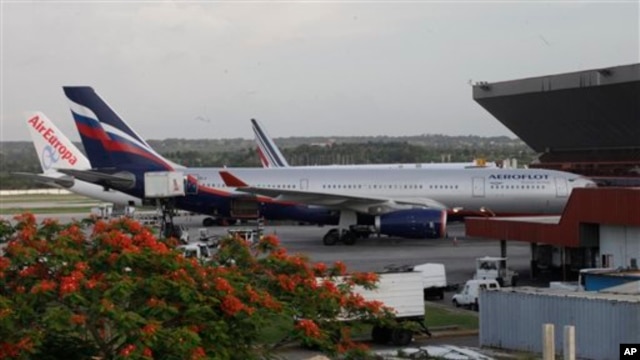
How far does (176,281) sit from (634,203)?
67.0 ft

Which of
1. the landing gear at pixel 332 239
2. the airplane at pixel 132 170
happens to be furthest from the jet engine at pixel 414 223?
the airplane at pixel 132 170

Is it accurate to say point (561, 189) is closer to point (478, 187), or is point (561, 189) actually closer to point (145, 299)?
point (478, 187)

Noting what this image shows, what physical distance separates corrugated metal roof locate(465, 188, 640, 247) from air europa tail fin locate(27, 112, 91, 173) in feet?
130

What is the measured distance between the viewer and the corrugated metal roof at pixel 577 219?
1398 inches

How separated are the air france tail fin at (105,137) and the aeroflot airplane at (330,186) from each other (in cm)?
5

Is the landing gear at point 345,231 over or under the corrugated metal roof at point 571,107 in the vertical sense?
under

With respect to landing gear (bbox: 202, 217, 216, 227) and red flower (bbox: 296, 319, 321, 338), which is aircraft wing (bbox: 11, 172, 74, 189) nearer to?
landing gear (bbox: 202, 217, 216, 227)

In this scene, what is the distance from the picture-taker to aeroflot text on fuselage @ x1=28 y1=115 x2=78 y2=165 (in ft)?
245

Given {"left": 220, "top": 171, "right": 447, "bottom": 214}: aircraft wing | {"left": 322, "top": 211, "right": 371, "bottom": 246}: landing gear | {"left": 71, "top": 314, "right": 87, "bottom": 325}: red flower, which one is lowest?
{"left": 71, "top": 314, "right": 87, "bottom": 325}: red flower

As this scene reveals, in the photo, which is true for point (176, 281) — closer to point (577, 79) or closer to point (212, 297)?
point (212, 297)

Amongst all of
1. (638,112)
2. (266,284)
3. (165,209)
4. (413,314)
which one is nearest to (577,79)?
(638,112)

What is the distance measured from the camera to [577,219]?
3744 centimetres

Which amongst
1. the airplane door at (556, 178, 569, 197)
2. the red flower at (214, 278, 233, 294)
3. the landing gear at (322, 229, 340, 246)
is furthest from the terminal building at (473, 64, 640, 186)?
the red flower at (214, 278, 233, 294)

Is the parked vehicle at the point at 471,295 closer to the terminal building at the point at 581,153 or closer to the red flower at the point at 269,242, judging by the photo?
the terminal building at the point at 581,153
